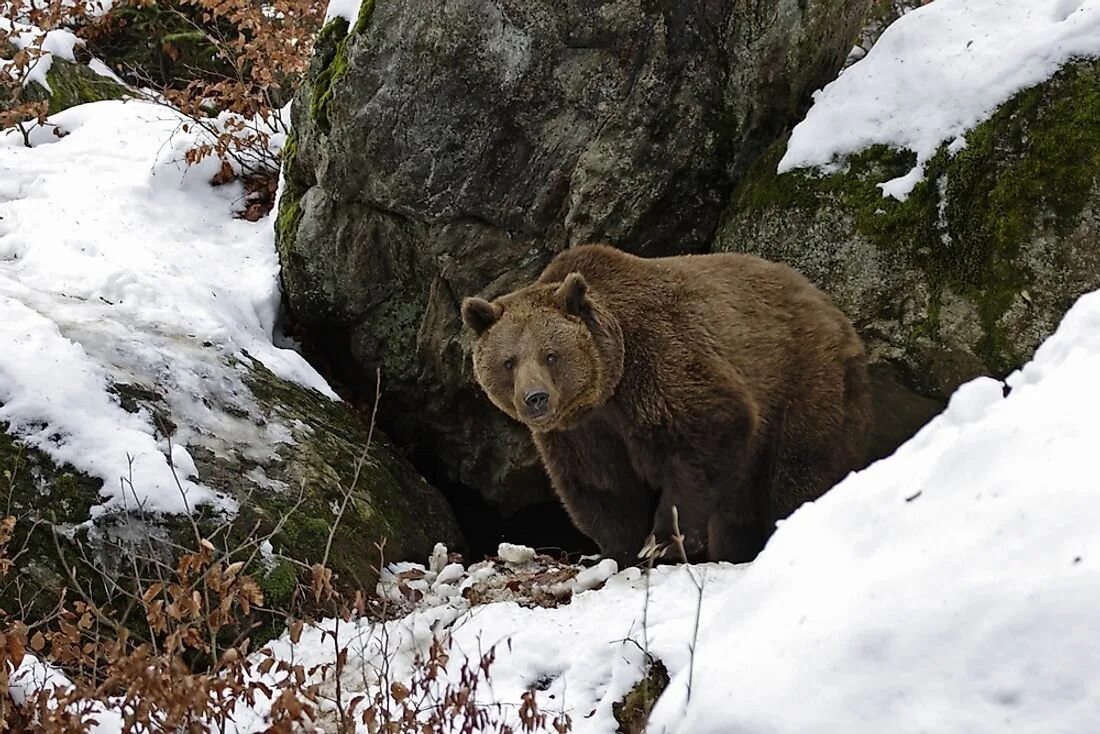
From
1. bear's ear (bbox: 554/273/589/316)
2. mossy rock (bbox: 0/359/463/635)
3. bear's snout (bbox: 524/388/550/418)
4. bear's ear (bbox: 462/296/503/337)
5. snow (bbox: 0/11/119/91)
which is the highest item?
snow (bbox: 0/11/119/91)

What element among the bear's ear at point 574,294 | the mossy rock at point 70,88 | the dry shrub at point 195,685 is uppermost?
the mossy rock at point 70,88

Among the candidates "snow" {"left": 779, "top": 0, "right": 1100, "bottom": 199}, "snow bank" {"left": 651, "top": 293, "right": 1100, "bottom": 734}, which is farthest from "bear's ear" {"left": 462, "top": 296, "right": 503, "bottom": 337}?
"snow bank" {"left": 651, "top": 293, "right": 1100, "bottom": 734}

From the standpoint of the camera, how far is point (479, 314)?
6.42m

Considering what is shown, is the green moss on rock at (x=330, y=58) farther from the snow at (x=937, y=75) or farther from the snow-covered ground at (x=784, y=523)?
the snow at (x=937, y=75)

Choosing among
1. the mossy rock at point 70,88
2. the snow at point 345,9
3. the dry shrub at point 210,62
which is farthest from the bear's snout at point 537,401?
the mossy rock at point 70,88

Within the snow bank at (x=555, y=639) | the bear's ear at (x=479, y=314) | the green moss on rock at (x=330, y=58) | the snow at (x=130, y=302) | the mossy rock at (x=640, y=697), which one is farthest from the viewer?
the green moss on rock at (x=330, y=58)

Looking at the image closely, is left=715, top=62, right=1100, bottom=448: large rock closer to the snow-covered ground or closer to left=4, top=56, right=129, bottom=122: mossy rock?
the snow-covered ground

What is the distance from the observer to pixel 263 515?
6.30m

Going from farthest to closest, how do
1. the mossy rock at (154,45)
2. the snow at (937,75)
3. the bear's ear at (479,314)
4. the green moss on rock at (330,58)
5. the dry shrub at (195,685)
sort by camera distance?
the mossy rock at (154,45) < the green moss on rock at (330,58) < the snow at (937,75) < the bear's ear at (479,314) < the dry shrub at (195,685)

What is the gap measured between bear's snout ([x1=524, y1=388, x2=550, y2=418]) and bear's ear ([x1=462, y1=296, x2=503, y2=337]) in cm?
64

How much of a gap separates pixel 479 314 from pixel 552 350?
1.65 feet

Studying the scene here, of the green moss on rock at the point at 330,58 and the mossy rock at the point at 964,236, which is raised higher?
the green moss on rock at the point at 330,58

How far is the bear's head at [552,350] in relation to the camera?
6184 mm

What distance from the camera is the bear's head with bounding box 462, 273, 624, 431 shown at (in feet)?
20.3
